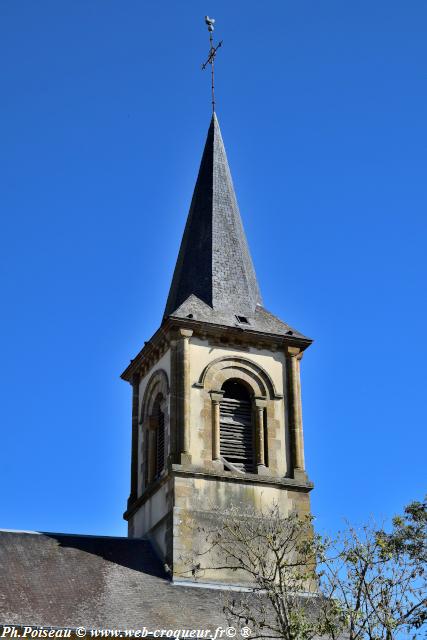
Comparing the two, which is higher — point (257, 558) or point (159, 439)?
point (159, 439)

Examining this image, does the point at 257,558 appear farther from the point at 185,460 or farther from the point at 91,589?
the point at 185,460

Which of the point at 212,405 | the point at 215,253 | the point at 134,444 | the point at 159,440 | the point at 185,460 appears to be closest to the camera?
the point at 185,460

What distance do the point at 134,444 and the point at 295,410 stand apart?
463cm

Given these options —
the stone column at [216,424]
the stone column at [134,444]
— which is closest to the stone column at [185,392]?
the stone column at [216,424]

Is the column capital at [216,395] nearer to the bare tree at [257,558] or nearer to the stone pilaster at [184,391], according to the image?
the stone pilaster at [184,391]

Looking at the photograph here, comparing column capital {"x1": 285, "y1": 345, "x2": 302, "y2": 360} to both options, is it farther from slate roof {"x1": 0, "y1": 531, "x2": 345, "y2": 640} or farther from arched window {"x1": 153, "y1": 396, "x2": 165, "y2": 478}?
slate roof {"x1": 0, "y1": 531, "x2": 345, "y2": 640}

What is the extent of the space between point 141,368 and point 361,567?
1191cm

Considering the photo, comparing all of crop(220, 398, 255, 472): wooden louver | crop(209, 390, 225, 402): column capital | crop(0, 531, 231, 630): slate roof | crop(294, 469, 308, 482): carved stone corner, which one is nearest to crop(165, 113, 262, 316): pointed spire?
crop(209, 390, 225, 402): column capital

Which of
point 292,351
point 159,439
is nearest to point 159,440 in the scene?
point 159,439

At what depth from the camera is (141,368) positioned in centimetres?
2902

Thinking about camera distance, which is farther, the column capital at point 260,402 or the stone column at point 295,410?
the column capital at point 260,402

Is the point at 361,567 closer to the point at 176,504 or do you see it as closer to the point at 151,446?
the point at 176,504

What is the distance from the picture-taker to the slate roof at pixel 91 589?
20766 mm

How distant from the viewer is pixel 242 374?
27000 mm
